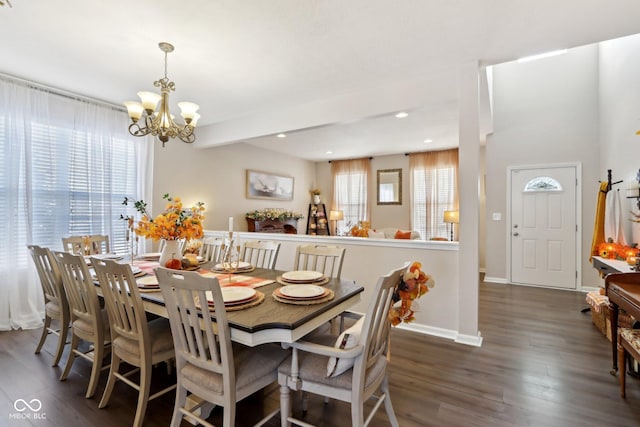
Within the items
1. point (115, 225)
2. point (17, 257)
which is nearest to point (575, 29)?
point (115, 225)

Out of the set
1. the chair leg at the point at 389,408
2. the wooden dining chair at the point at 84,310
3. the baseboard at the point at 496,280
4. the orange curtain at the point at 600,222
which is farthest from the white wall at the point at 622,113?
the wooden dining chair at the point at 84,310

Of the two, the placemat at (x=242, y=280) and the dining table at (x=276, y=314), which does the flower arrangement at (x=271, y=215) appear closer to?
the placemat at (x=242, y=280)

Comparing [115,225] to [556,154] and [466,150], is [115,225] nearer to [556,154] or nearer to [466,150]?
[466,150]

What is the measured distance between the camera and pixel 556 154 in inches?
187

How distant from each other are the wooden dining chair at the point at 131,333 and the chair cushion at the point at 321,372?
0.83 metres

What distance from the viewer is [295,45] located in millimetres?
2488

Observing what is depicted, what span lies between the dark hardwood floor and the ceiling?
2.41 metres

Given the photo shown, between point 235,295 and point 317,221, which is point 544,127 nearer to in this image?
point 317,221

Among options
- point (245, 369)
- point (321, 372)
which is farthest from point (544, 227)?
point (245, 369)

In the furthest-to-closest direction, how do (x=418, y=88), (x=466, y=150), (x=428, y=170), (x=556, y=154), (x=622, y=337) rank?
(x=428, y=170), (x=556, y=154), (x=418, y=88), (x=466, y=150), (x=622, y=337)

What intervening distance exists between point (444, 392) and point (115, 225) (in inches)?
165

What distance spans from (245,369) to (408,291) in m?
0.91

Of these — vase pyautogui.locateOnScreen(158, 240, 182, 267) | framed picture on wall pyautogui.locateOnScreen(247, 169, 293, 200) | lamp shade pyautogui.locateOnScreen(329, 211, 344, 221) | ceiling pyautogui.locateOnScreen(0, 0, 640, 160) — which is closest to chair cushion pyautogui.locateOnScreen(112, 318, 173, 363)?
vase pyautogui.locateOnScreen(158, 240, 182, 267)

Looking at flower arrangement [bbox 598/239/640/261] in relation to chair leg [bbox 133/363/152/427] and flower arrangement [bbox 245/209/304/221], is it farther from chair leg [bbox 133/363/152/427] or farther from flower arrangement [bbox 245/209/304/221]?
flower arrangement [bbox 245/209/304/221]
